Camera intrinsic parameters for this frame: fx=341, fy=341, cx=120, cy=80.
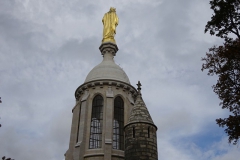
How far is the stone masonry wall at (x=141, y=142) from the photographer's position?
72.3 ft

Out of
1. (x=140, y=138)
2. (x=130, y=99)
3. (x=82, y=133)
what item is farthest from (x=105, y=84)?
(x=140, y=138)

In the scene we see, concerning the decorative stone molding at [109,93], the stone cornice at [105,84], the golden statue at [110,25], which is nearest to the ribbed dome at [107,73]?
the stone cornice at [105,84]

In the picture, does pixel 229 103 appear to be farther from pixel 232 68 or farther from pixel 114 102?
pixel 114 102

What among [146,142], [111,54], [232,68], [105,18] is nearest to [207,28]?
[232,68]

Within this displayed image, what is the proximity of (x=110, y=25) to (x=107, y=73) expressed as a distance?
24.3 feet

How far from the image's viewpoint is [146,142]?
890 inches

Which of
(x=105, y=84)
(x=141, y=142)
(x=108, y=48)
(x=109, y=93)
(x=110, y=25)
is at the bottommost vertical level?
(x=141, y=142)

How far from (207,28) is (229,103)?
3918 millimetres

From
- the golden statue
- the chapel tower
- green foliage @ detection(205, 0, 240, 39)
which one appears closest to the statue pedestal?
the golden statue

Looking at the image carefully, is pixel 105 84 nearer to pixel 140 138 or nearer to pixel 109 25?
pixel 109 25

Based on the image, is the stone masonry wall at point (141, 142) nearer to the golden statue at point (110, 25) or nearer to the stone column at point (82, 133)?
the stone column at point (82, 133)

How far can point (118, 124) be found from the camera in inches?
1250

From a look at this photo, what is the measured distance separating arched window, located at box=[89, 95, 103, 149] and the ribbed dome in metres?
2.34

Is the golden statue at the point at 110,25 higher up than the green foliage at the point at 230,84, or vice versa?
the golden statue at the point at 110,25
